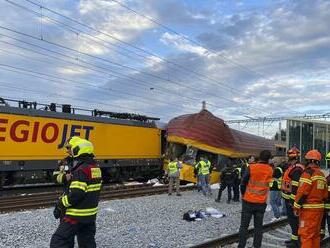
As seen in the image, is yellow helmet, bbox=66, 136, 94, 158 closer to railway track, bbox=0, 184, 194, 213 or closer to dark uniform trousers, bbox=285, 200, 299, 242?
dark uniform trousers, bbox=285, 200, 299, 242

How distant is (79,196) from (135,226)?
239 inches

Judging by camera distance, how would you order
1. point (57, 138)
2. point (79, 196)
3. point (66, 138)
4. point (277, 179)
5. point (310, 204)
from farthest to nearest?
point (66, 138) < point (57, 138) < point (277, 179) < point (310, 204) < point (79, 196)

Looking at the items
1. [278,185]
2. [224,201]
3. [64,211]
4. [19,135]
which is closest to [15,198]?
[19,135]

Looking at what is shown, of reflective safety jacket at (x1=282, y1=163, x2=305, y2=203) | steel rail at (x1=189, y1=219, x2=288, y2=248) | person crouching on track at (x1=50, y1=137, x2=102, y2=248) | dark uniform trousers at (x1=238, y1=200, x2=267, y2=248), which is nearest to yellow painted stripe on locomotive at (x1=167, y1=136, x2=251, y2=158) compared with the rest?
steel rail at (x1=189, y1=219, x2=288, y2=248)

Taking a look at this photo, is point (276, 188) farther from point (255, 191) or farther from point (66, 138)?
point (66, 138)

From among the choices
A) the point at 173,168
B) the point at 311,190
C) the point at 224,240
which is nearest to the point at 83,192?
the point at 311,190

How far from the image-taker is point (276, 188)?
13180mm

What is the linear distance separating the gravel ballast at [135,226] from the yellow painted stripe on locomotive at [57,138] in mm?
5475

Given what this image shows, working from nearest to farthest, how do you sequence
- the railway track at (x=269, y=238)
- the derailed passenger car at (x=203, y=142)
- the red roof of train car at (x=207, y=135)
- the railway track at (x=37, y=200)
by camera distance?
the railway track at (x=269, y=238) < the railway track at (x=37, y=200) < the derailed passenger car at (x=203, y=142) < the red roof of train car at (x=207, y=135)

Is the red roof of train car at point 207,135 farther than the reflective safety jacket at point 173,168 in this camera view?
Yes

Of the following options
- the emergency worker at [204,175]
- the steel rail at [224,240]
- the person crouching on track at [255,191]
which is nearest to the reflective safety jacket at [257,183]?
the person crouching on track at [255,191]

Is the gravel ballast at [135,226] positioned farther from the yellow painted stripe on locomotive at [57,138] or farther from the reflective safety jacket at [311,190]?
the yellow painted stripe on locomotive at [57,138]

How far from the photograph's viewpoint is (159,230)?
10984mm

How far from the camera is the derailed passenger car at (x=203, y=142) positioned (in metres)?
24.6
